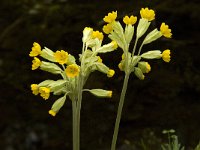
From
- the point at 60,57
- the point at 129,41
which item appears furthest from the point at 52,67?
the point at 129,41

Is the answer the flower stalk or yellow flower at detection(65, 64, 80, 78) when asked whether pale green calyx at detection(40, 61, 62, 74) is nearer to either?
yellow flower at detection(65, 64, 80, 78)

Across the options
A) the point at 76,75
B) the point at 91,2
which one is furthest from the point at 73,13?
the point at 76,75

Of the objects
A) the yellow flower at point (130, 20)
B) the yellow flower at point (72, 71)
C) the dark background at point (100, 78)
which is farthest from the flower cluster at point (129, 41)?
the dark background at point (100, 78)

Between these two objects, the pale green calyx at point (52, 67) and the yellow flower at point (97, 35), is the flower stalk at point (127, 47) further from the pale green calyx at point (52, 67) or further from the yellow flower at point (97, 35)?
the pale green calyx at point (52, 67)

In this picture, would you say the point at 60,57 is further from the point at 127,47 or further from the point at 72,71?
the point at 127,47

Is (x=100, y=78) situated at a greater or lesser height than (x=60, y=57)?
greater

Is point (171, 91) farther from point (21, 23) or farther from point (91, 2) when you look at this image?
point (21, 23)
